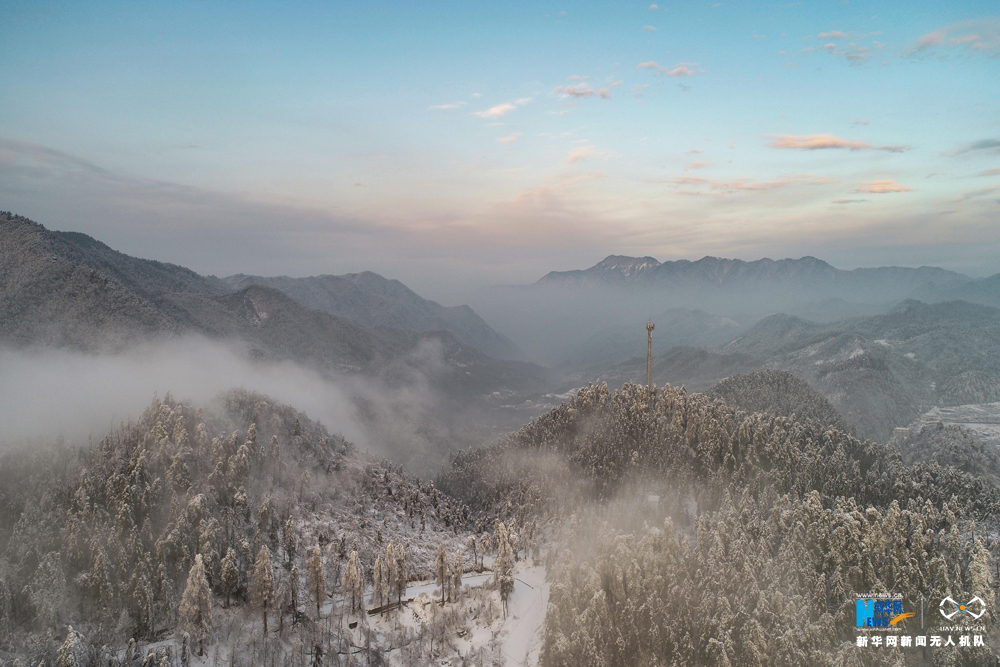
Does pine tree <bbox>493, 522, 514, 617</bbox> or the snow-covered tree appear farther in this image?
the snow-covered tree

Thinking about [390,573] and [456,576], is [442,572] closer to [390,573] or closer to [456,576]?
[456,576]

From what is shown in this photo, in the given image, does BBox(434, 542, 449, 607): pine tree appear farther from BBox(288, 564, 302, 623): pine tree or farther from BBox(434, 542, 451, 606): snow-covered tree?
BBox(288, 564, 302, 623): pine tree

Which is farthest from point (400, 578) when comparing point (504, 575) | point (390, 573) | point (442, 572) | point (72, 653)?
point (72, 653)

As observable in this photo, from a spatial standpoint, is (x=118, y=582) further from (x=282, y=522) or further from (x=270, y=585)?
(x=282, y=522)

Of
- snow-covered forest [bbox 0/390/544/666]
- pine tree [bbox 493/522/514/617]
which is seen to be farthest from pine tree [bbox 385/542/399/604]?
pine tree [bbox 493/522/514/617]

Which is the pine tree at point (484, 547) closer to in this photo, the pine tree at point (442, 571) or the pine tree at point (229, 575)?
the pine tree at point (442, 571)

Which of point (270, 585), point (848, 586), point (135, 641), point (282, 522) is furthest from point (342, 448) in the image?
point (848, 586)
